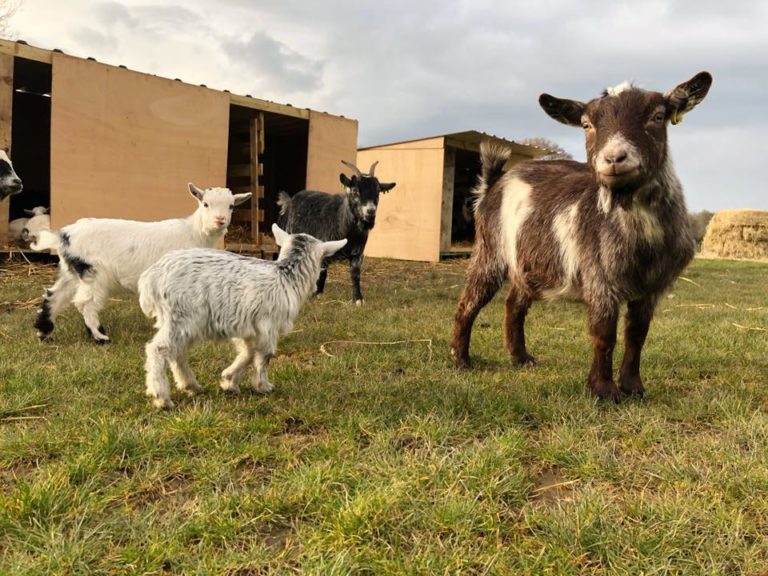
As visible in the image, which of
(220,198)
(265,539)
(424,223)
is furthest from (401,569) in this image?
(424,223)

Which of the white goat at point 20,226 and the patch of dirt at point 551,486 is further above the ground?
the white goat at point 20,226

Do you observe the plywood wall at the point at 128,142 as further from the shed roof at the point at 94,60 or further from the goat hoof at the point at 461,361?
the goat hoof at the point at 461,361

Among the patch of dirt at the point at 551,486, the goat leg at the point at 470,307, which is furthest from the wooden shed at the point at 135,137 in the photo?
the patch of dirt at the point at 551,486

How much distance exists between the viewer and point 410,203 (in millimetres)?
15258

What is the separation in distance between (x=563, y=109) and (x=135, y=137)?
8451 millimetres

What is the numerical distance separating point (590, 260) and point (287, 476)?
233cm

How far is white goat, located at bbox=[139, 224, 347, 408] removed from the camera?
3.19m

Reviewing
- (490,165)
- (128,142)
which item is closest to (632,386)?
(490,165)

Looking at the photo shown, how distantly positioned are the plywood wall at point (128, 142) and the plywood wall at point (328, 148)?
6.81 ft

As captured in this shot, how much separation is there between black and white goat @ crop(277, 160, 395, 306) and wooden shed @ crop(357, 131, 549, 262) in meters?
6.32

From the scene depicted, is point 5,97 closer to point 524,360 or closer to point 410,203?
point 524,360

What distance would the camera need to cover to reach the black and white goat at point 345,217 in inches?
314

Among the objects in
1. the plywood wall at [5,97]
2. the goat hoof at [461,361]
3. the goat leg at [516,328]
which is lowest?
the goat hoof at [461,361]

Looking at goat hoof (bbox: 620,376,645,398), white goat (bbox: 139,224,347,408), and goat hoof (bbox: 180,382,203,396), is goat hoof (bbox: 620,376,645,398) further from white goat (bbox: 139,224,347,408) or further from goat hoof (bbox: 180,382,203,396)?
goat hoof (bbox: 180,382,203,396)
